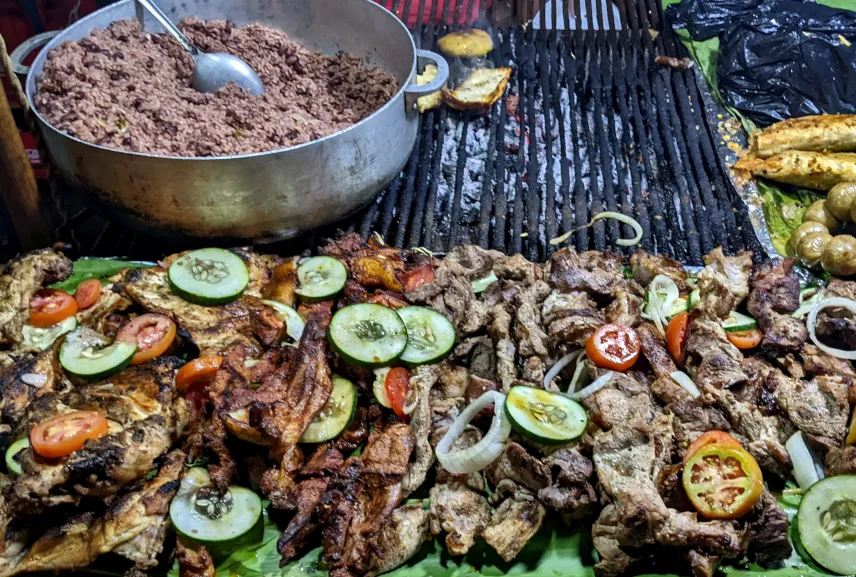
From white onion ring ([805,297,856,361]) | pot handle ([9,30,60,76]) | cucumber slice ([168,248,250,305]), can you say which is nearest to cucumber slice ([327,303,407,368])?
cucumber slice ([168,248,250,305])

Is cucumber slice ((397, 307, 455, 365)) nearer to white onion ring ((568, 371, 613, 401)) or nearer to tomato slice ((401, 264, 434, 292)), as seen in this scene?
tomato slice ((401, 264, 434, 292))

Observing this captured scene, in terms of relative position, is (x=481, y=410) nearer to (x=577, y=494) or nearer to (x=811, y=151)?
(x=577, y=494)

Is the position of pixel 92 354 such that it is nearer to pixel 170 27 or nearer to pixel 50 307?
pixel 50 307

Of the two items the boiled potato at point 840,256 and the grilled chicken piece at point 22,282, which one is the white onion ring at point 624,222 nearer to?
the boiled potato at point 840,256

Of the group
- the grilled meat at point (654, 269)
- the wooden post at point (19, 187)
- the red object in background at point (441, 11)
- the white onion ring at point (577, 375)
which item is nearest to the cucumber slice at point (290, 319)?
the white onion ring at point (577, 375)

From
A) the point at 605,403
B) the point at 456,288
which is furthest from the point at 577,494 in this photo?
the point at 456,288

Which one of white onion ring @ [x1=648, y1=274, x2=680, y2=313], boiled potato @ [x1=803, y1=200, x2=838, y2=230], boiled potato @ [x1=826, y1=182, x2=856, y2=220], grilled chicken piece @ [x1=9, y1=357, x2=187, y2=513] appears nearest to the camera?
grilled chicken piece @ [x1=9, y1=357, x2=187, y2=513]
